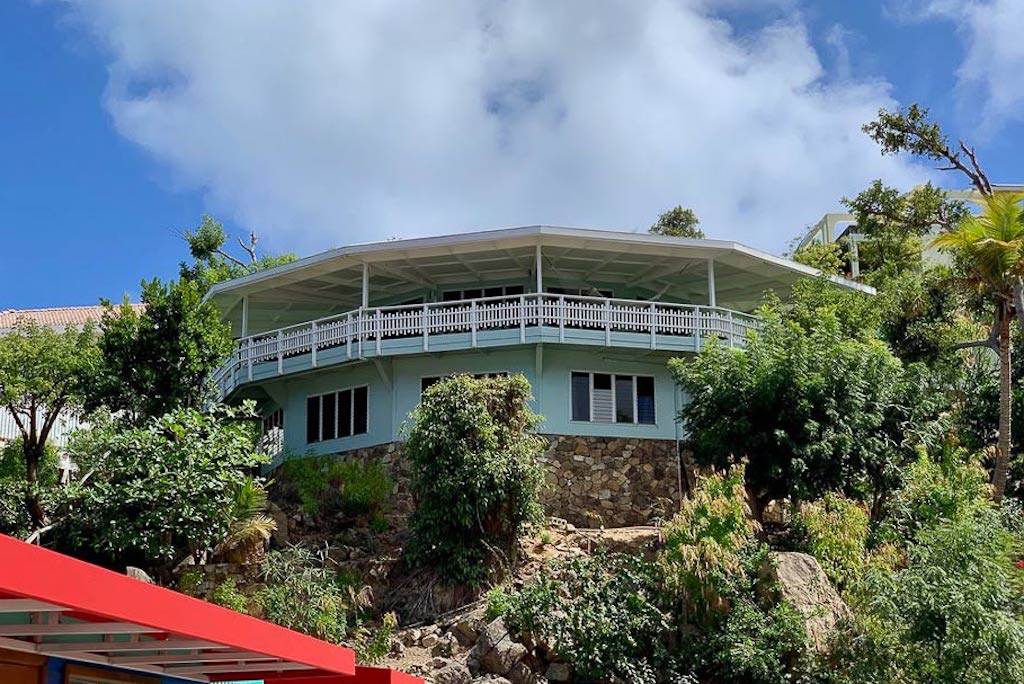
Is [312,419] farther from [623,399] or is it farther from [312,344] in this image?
[623,399]

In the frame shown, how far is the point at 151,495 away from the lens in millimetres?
23609

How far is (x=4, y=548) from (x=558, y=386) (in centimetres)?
2381

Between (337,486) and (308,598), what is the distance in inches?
235

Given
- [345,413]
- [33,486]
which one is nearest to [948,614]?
[345,413]

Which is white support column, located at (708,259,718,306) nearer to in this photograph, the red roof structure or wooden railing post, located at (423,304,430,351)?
wooden railing post, located at (423,304,430,351)

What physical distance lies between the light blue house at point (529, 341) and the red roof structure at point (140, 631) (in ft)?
57.3

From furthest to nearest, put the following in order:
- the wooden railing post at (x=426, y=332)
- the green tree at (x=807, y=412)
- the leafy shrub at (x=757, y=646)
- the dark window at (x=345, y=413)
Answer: the dark window at (x=345, y=413), the wooden railing post at (x=426, y=332), the green tree at (x=807, y=412), the leafy shrub at (x=757, y=646)

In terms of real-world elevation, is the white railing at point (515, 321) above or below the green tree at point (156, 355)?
above

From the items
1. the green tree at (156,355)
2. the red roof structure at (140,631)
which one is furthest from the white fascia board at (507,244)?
the red roof structure at (140,631)

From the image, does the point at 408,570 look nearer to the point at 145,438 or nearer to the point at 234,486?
the point at 234,486

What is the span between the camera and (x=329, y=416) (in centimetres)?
3142

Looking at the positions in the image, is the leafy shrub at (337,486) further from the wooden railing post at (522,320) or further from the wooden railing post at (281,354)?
the wooden railing post at (522,320)

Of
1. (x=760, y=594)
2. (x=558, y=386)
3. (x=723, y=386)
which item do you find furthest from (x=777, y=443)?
(x=558, y=386)

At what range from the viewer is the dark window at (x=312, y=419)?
31547 millimetres
